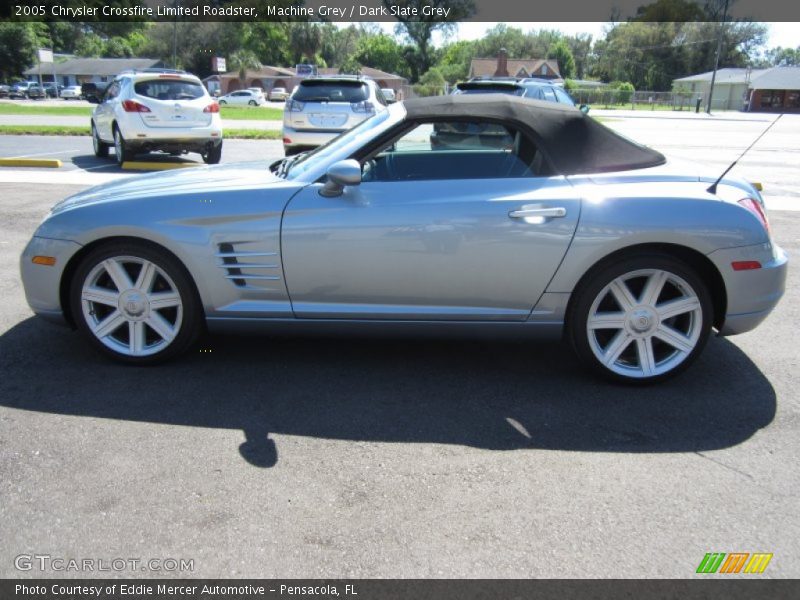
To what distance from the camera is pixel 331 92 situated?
1205 centimetres

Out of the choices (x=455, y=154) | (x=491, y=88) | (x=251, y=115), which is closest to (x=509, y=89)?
(x=491, y=88)

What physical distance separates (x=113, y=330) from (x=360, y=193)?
161 centimetres

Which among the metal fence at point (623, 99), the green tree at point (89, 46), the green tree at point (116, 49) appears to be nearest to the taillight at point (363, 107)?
the metal fence at point (623, 99)

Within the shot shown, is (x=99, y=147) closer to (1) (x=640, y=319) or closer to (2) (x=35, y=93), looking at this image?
(1) (x=640, y=319)

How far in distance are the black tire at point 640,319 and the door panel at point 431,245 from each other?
0.28 meters

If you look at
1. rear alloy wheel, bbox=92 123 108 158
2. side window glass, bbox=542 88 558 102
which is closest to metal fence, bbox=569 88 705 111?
side window glass, bbox=542 88 558 102

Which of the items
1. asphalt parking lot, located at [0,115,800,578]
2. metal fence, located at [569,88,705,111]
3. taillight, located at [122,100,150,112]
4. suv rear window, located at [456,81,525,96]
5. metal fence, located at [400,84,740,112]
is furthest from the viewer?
metal fence, located at [569,88,705,111]

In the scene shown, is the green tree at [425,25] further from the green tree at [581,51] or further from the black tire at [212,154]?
the black tire at [212,154]

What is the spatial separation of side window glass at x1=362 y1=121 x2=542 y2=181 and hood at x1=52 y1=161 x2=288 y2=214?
Answer: 0.62m

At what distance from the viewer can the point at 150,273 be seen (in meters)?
3.81

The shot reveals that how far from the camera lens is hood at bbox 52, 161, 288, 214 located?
3.83m

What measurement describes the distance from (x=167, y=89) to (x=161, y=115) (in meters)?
0.54
